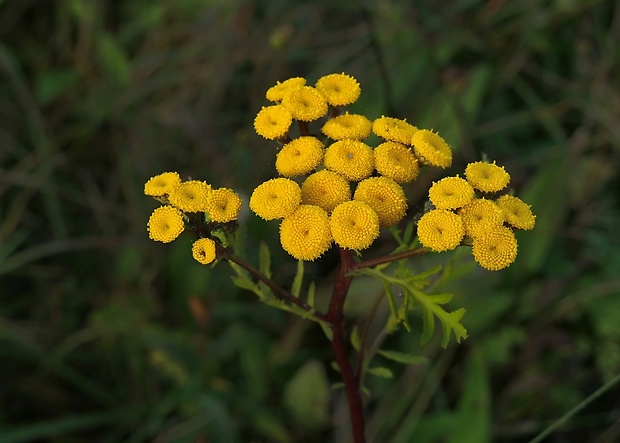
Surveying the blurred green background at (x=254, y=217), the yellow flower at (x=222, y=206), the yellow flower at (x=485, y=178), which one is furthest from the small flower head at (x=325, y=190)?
the blurred green background at (x=254, y=217)

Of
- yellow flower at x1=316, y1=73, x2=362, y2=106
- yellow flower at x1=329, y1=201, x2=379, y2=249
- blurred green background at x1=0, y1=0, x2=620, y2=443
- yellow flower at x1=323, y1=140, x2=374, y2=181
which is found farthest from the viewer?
blurred green background at x1=0, y1=0, x2=620, y2=443

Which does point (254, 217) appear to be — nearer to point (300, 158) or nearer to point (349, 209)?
point (300, 158)

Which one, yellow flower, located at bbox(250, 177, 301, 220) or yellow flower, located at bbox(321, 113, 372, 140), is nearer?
yellow flower, located at bbox(250, 177, 301, 220)

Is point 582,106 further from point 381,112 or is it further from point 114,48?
point 114,48

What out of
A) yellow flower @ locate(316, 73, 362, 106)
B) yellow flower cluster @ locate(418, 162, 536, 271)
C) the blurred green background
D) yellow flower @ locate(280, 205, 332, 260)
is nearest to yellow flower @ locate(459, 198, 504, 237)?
yellow flower cluster @ locate(418, 162, 536, 271)

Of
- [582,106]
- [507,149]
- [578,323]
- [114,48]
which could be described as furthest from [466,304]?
[114,48]

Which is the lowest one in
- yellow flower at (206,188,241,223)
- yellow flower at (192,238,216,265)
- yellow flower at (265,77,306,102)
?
yellow flower at (192,238,216,265)

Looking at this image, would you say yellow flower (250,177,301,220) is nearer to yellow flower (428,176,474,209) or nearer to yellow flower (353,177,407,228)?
yellow flower (353,177,407,228)
